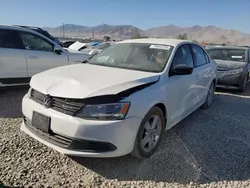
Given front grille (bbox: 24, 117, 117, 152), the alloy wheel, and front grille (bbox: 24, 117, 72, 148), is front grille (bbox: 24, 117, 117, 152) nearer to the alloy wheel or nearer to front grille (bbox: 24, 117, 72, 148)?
front grille (bbox: 24, 117, 72, 148)

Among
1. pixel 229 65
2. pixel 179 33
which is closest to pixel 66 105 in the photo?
pixel 229 65

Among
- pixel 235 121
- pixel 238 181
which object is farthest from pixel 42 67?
pixel 238 181

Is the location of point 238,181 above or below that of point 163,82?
below

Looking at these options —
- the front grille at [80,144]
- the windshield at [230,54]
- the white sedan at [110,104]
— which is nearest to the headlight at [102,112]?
the white sedan at [110,104]

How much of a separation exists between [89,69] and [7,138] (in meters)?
1.48

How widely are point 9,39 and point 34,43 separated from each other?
1.88ft

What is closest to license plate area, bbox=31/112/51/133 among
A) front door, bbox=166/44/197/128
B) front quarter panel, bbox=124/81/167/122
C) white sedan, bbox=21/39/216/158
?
white sedan, bbox=21/39/216/158

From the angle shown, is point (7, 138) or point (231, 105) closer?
point (7, 138)

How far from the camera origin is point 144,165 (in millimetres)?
3182

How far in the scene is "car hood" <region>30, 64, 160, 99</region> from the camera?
9.28 ft

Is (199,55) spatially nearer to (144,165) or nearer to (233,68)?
(144,165)

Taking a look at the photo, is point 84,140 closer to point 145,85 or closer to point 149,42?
point 145,85

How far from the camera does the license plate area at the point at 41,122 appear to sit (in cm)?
289

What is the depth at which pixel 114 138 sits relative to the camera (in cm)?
277
